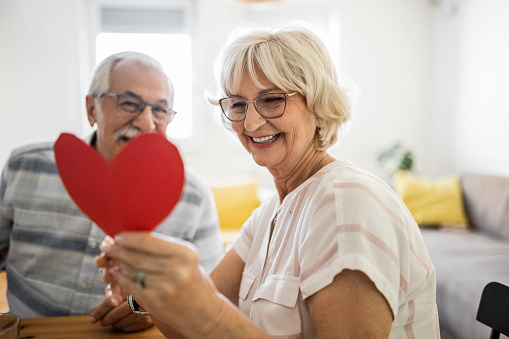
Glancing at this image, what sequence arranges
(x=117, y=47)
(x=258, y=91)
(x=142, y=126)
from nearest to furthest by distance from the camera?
(x=258, y=91) → (x=142, y=126) → (x=117, y=47)

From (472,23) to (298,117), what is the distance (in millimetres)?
4018

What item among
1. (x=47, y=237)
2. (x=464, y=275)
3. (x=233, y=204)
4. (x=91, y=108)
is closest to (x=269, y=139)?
(x=91, y=108)

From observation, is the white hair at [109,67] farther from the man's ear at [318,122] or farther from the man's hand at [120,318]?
the man's hand at [120,318]

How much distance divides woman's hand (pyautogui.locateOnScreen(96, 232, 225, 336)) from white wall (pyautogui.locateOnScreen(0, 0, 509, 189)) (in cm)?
398

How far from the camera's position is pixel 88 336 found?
1.05 meters

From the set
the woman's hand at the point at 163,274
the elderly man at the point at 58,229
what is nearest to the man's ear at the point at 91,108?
the elderly man at the point at 58,229

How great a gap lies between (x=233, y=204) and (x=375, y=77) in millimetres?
2246

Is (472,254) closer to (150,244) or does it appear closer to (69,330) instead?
(69,330)

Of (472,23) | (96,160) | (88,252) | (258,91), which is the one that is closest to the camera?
(96,160)

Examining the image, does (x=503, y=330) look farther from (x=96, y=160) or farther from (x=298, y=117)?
(x=96, y=160)

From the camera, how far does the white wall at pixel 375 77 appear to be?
418 centimetres

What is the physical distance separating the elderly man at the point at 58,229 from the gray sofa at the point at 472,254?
60.6 inches

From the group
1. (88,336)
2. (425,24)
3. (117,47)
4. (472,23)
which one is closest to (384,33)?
(425,24)

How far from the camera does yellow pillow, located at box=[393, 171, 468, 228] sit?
150 inches
